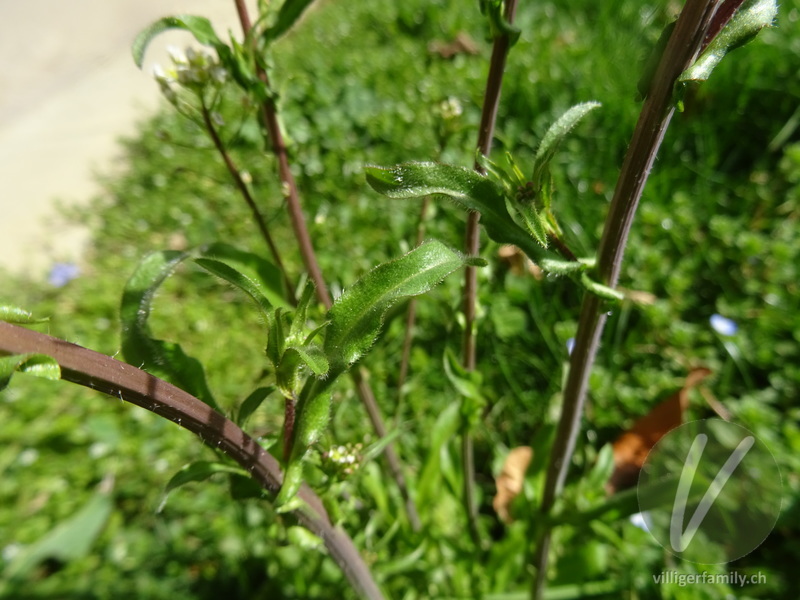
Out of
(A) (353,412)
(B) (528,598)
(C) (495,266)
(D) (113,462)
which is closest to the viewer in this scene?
(B) (528,598)

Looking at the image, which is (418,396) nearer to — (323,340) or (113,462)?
(113,462)

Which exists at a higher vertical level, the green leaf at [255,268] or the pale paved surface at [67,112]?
the pale paved surface at [67,112]

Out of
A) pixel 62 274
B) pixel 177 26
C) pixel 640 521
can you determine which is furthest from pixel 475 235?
pixel 62 274

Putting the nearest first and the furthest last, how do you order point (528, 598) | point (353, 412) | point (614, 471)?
point (528, 598), point (614, 471), point (353, 412)

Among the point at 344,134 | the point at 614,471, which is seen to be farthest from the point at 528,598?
the point at 344,134

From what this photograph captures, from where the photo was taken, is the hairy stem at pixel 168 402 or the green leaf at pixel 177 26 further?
the green leaf at pixel 177 26

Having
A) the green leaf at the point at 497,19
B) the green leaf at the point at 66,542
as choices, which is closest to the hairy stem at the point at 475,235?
the green leaf at the point at 497,19

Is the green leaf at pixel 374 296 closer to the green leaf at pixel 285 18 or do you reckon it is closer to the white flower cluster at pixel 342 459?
the white flower cluster at pixel 342 459
